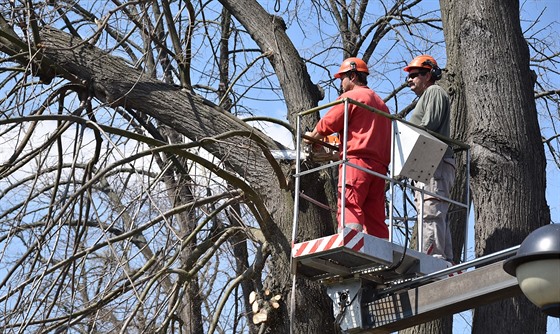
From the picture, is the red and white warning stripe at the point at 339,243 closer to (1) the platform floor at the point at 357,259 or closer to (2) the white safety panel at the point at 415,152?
(1) the platform floor at the point at 357,259

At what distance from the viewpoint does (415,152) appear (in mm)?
7957

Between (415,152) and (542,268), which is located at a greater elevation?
(415,152)

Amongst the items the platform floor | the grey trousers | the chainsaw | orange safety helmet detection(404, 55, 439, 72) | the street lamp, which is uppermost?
orange safety helmet detection(404, 55, 439, 72)

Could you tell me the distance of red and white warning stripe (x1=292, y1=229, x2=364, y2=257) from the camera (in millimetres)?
7422

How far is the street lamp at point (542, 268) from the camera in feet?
16.3

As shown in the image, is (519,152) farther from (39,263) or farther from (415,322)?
(39,263)

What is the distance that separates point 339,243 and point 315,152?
1355mm

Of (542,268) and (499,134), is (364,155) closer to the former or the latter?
(499,134)

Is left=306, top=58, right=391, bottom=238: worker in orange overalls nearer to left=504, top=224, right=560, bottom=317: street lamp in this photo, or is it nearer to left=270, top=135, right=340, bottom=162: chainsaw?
left=270, top=135, right=340, bottom=162: chainsaw

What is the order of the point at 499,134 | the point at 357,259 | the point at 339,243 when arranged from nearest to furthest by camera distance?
the point at 339,243 → the point at 357,259 → the point at 499,134

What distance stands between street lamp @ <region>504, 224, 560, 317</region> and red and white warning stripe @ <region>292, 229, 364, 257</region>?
239 centimetres

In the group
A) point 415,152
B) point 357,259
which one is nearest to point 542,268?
point 357,259

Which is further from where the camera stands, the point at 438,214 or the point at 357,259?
the point at 438,214

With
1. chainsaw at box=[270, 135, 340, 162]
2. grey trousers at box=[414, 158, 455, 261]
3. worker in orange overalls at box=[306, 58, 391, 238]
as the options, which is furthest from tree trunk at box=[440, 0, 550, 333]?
chainsaw at box=[270, 135, 340, 162]
